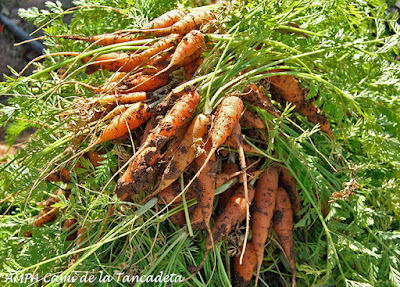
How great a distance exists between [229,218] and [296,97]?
693mm

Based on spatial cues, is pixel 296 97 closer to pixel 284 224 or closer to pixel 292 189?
pixel 292 189

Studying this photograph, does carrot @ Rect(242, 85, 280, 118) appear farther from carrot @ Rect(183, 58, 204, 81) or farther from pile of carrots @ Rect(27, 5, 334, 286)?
carrot @ Rect(183, 58, 204, 81)

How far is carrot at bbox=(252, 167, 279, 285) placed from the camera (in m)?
1.74

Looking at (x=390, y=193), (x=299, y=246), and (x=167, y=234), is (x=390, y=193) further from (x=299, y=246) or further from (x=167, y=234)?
(x=167, y=234)

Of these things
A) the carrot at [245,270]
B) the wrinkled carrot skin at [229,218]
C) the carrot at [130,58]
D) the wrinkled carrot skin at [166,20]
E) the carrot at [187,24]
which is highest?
the wrinkled carrot skin at [166,20]

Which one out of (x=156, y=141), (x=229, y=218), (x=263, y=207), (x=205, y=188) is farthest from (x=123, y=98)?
(x=263, y=207)

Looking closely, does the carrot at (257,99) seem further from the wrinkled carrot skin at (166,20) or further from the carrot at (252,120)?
the wrinkled carrot skin at (166,20)

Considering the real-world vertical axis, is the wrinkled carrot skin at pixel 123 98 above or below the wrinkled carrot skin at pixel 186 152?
above

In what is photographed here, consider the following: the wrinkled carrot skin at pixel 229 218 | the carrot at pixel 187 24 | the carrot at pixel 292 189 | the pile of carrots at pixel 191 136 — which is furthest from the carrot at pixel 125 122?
the carrot at pixel 292 189

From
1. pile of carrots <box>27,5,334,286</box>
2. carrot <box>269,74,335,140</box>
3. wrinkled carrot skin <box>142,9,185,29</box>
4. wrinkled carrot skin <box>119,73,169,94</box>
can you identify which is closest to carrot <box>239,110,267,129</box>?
pile of carrots <box>27,5,334,286</box>

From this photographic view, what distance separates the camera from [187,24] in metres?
1.75

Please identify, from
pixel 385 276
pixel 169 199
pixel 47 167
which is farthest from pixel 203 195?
pixel 385 276

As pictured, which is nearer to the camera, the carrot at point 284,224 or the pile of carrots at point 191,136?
the pile of carrots at point 191,136

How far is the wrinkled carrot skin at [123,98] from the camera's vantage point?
5.61 feet
